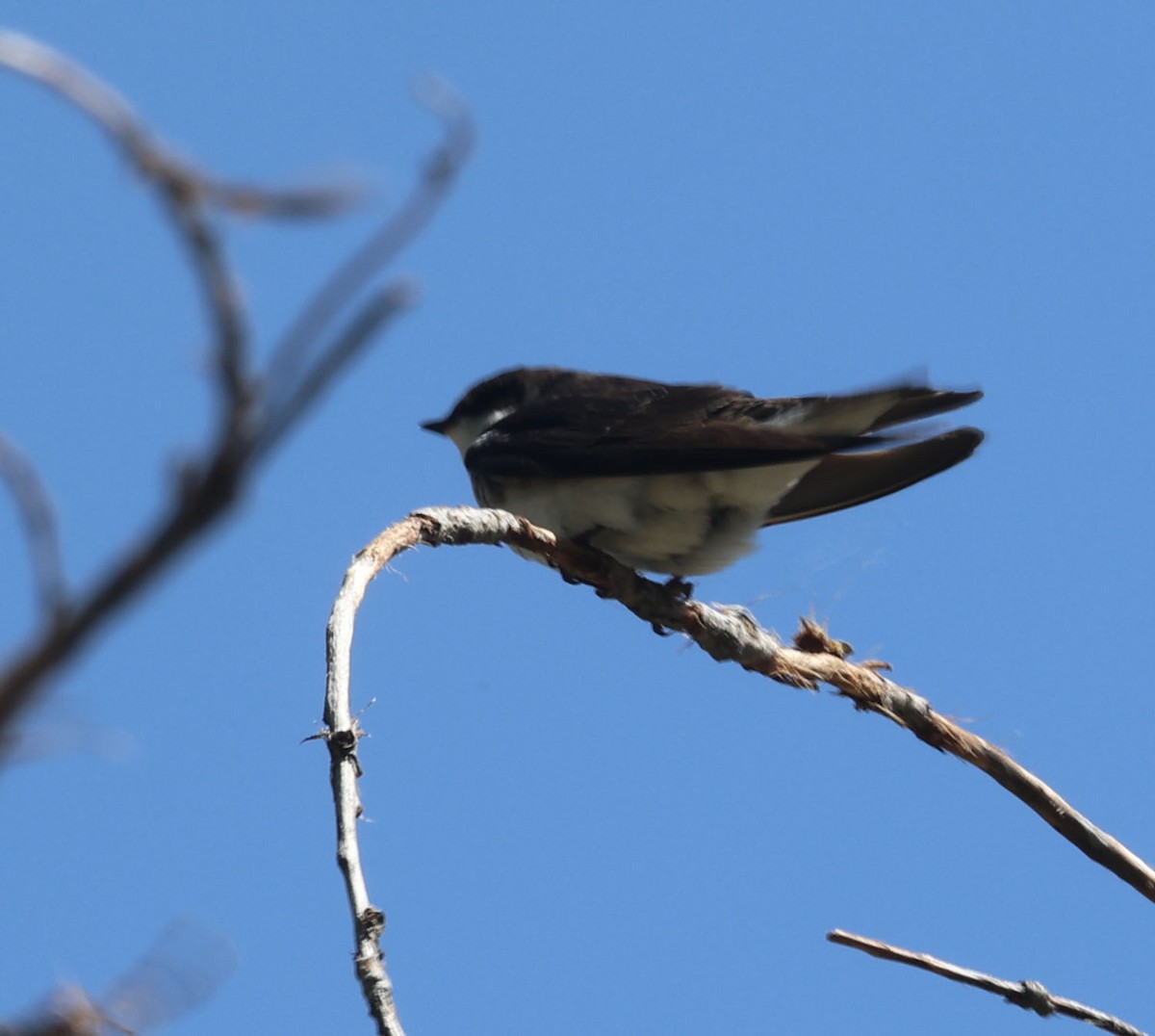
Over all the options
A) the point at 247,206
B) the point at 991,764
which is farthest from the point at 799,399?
the point at 247,206

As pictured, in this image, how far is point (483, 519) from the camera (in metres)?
3.73

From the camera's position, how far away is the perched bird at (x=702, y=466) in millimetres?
5867

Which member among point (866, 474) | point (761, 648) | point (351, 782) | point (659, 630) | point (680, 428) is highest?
point (866, 474)

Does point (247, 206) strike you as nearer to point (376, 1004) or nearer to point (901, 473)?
point (376, 1004)

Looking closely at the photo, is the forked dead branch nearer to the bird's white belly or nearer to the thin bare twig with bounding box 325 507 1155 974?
the thin bare twig with bounding box 325 507 1155 974

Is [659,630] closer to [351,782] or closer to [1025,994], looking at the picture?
[1025,994]

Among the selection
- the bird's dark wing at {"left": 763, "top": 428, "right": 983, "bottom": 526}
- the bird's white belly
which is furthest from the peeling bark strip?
the bird's dark wing at {"left": 763, "top": 428, "right": 983, "bottom": 526}

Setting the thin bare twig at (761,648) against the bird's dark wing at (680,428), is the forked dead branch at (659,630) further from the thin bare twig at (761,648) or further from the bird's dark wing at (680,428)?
the bird's dark wing at (680,428)

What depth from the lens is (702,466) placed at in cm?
597

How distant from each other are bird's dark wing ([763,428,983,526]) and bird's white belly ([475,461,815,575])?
0.30 meters

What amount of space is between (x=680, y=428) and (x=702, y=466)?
13.9 inches

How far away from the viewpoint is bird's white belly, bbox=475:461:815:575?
6.12 metres

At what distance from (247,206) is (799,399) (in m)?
5.41

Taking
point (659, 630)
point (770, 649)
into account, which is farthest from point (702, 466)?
point (770, 649)
